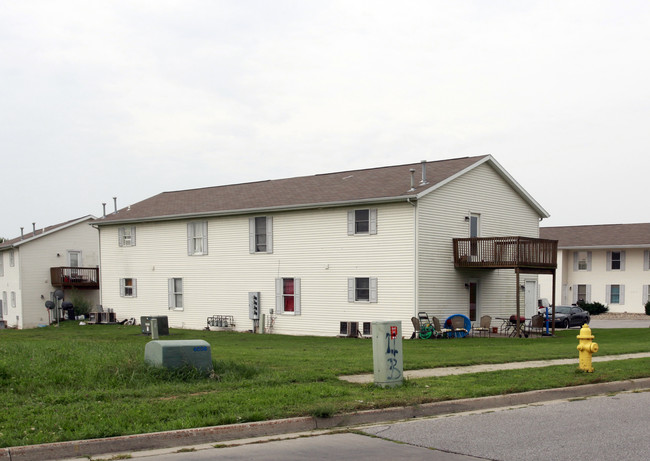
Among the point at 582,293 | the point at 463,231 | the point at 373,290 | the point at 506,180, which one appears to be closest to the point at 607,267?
the point at 582,293

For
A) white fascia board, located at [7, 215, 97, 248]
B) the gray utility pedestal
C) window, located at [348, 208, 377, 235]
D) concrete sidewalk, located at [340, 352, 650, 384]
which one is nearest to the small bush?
window, located at [348, 208, 377, 235]

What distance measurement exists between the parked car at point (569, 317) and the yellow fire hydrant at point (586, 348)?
26.6 metres

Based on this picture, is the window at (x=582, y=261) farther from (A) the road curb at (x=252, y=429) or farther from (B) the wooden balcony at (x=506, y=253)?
(A) the road curb at (x=252, y=429)

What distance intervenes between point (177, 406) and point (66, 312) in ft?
129

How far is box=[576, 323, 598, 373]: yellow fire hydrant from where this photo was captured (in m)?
13.5

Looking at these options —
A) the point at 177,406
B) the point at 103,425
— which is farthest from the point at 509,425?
the point at 103,425

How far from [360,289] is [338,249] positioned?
6.17ft

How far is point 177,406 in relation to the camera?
945 centimetres

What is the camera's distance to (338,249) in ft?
97.7

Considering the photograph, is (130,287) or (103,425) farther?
(130,287)

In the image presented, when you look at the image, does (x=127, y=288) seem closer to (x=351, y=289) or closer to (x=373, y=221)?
(x=351, y=289)

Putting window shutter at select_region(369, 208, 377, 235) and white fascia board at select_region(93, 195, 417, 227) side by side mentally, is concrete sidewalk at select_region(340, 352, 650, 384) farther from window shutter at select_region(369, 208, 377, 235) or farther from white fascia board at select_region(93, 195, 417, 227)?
window shutter at select_region(369, 208, 377, 235)

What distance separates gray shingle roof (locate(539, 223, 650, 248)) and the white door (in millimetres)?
17588

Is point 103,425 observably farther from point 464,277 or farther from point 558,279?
point 558,279
